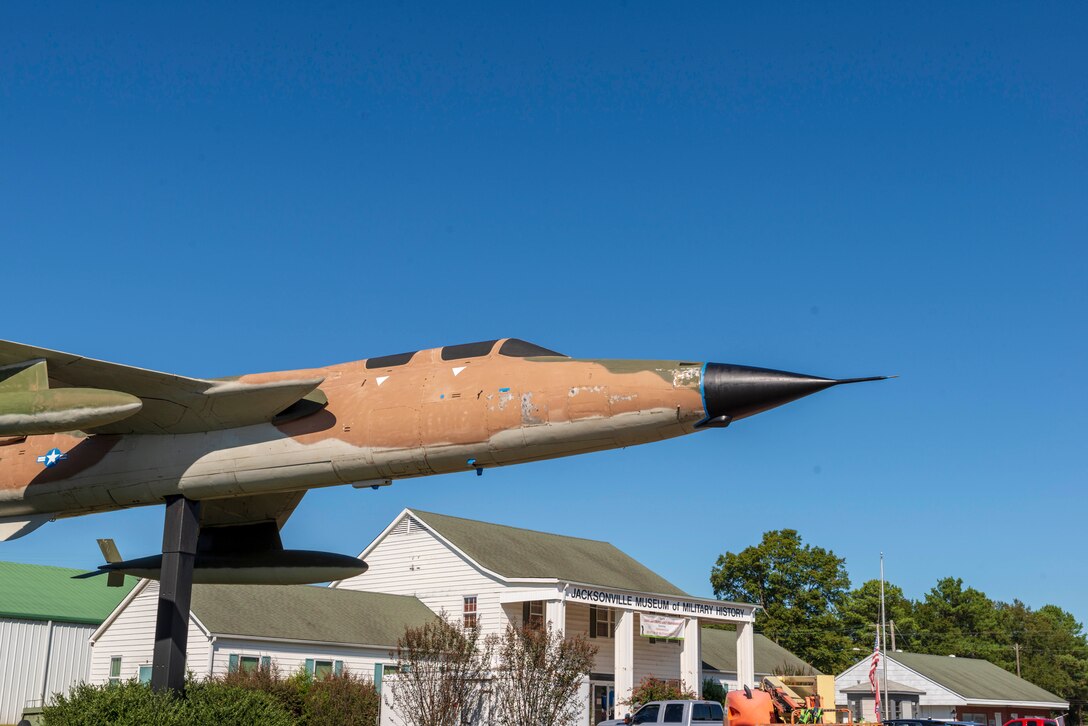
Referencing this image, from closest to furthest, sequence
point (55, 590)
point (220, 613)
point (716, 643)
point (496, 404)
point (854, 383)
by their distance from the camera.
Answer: point (854, 383) → point (496, 404) → point (220, 613) → point (55, 590) → point (716, 643)

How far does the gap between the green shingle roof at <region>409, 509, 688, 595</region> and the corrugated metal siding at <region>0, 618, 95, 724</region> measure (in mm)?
15257

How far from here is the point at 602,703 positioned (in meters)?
38.3

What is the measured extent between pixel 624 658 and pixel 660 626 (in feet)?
8.79

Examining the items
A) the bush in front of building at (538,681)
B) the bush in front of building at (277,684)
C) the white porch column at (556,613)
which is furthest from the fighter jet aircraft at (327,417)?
the white porch column at (556,613)

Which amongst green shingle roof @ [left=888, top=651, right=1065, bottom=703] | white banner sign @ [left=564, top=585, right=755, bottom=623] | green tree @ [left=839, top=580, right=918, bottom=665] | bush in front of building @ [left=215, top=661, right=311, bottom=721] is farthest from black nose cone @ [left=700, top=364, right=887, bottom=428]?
green tree @ [left=839, top=580, right=918, bottom=665]

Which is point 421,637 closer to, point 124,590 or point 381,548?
point 381,548

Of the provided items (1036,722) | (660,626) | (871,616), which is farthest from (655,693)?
(871,616)

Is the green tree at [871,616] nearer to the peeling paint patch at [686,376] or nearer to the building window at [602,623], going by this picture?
the building window at [602,623]

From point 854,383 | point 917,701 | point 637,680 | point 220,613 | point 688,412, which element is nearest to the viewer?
point 854,383

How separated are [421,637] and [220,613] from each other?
8.52 metres

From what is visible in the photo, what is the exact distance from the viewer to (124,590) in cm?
5056

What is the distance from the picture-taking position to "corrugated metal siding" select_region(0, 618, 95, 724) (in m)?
39.6

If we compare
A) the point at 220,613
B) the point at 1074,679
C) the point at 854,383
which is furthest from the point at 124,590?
the point at 1074,679

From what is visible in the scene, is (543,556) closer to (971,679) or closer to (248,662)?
(248,662)
